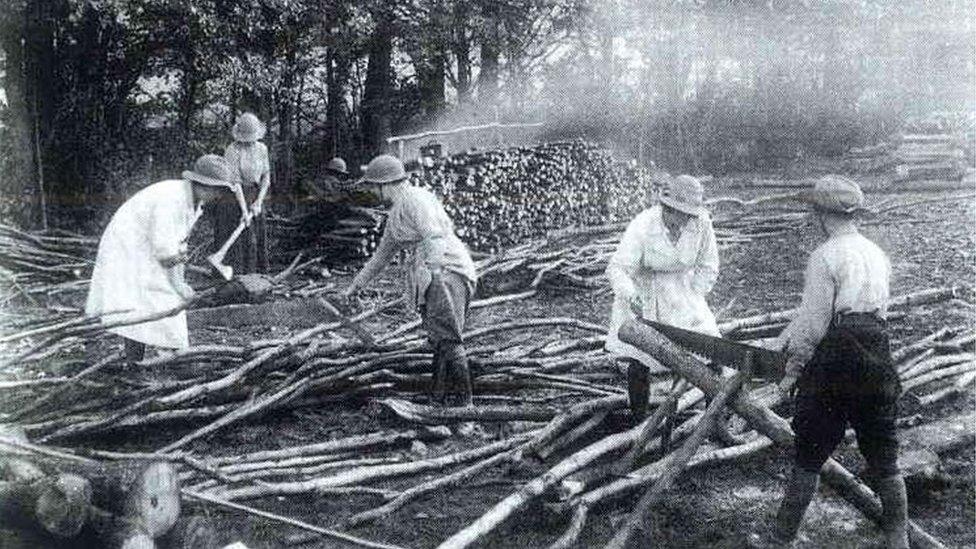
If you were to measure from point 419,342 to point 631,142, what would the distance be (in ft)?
63.6

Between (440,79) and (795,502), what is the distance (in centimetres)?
1661

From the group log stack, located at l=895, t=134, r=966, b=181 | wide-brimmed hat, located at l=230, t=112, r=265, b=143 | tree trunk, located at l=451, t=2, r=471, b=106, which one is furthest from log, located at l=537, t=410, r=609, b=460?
log stack, located at l=895, t=134, r=966, b=181

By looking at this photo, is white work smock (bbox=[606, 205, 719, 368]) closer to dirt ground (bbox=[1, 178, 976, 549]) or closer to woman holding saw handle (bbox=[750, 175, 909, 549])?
dirt ground (bbox=[1, 178, 976, 549])

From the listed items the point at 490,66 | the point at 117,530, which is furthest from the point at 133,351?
the point at 490,66

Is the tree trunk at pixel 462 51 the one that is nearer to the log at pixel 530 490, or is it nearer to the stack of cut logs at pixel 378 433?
the stack of cut logs at pixel 378 433

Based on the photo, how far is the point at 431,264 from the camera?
6332mm

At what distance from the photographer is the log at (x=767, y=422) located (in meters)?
4.32

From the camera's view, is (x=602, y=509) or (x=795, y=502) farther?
(x=602, y=509)

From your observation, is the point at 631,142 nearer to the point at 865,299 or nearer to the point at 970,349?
the point at 970,349

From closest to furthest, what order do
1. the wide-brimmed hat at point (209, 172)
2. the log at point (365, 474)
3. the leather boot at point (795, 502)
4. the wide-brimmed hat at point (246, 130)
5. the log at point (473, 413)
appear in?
the leather boot at point (795, 502), the log at point (365, 474), the log at point (473, 413), the wide-brimmed hat at point (209, 172), the wide-brimmed hat at point (246, 130)

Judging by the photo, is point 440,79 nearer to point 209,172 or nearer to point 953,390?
point 209,172

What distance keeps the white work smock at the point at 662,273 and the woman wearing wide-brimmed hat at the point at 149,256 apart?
3070 millimetres

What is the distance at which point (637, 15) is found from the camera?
77.8 feet

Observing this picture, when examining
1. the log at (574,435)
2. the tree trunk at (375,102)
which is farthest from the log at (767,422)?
the tree trunk at (375,102)
